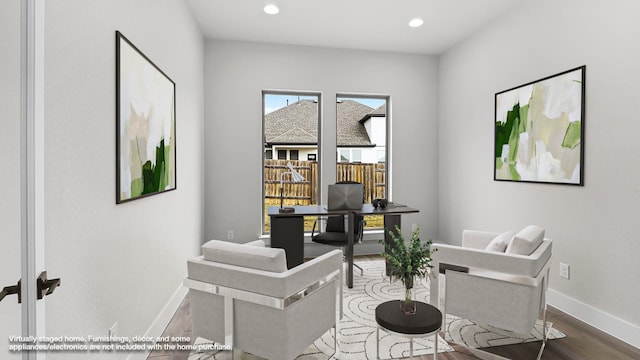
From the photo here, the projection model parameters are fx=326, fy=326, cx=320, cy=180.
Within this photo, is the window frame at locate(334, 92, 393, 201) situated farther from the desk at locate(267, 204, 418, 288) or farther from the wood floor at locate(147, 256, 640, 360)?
the wood floor at locate(147, 256, 640, 360)

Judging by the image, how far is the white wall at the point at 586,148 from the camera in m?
2.35

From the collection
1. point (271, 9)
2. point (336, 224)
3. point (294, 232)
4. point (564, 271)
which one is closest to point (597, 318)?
point (564, 271)

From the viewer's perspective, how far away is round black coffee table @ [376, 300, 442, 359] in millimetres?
1762

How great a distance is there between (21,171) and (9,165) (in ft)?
0.19

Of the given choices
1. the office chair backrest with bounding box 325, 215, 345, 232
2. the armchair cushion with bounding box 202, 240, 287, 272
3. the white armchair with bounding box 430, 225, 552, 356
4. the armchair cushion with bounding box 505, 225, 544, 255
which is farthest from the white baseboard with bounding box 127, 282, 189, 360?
the armchair cushion with bounding box 505, 225, 544, 255

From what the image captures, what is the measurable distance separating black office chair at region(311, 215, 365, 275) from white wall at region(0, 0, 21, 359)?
9.46ft

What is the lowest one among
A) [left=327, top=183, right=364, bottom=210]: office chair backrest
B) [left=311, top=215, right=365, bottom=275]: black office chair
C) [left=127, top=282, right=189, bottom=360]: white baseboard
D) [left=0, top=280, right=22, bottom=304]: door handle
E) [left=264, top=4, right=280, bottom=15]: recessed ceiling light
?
[left=127, top=282, right=189, bottom=360]: white baseboard

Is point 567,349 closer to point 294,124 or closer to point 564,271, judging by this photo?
point 564,271

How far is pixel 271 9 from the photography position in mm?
Answer: 3502

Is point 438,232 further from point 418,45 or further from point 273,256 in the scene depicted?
point 273,256

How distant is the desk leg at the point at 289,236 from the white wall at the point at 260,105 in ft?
3.70

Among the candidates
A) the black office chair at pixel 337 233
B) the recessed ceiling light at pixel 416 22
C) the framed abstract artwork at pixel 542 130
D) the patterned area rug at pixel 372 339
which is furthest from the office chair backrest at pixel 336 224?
the recessed ceiling light at pixel 416 22

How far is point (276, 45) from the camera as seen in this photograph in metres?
4.46

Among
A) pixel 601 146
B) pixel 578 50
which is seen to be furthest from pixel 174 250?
pixel 578 50
